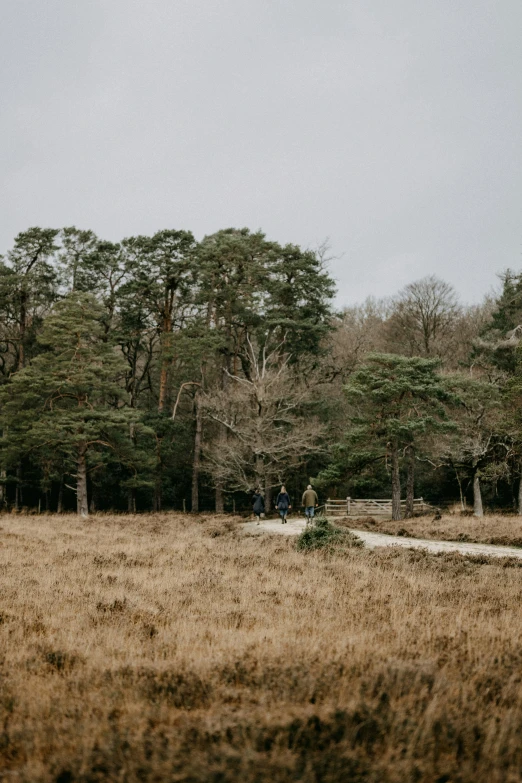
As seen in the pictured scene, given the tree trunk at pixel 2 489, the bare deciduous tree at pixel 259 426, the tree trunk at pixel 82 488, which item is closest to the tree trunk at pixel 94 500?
the tree trunk at pixel 2 489

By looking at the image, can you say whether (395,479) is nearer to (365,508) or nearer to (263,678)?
(365,508)

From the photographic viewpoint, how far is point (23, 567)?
13.8 meters

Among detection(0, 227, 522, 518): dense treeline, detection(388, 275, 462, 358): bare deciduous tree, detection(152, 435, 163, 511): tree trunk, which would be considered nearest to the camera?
detection(0, 227, 522, 518): dense treeline

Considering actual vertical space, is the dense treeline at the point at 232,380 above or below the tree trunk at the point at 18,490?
above

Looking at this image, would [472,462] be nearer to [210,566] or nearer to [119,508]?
[210,566]

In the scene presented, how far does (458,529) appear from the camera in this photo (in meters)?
22.0

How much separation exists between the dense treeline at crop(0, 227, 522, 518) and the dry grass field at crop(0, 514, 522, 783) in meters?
18.1

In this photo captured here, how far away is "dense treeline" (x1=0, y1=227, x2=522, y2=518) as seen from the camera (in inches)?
1201

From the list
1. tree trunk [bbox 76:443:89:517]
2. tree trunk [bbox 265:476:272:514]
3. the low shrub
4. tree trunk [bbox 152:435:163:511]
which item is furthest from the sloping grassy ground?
tree trunk [bbox 152:435:163:511]

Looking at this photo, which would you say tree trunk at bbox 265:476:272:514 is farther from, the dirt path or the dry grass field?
the dry grass field

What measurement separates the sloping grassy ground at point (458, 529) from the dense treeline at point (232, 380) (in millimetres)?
4126

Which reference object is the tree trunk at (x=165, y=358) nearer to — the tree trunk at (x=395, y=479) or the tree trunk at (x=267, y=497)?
the tree trunk at (x=267, y=497)

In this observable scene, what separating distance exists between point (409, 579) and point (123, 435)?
27276 millimetres

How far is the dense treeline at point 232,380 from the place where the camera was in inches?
1201
